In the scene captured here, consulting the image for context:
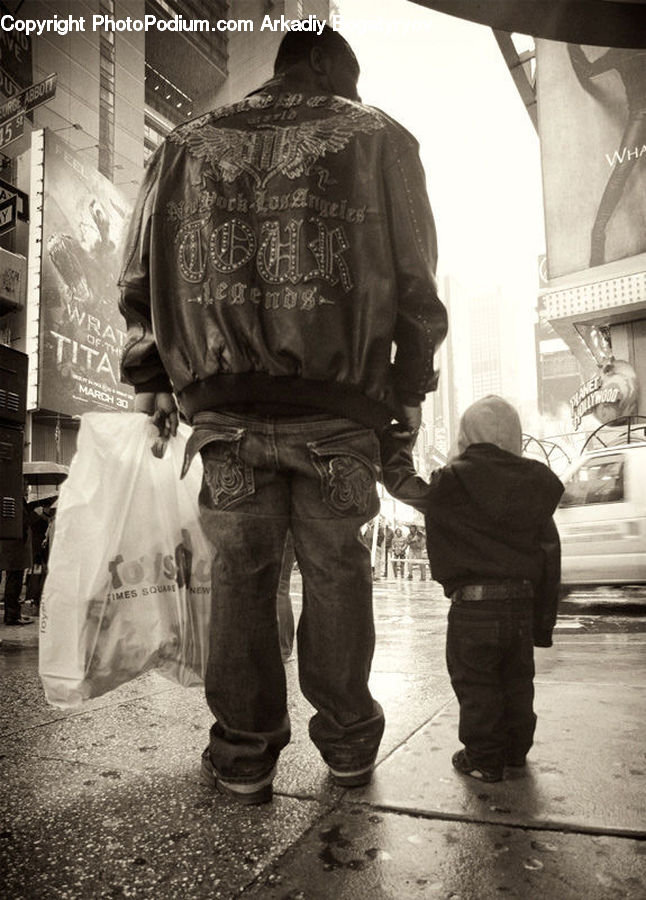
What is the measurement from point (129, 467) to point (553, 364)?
101222 mm

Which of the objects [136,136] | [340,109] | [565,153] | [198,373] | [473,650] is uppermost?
[136,136]

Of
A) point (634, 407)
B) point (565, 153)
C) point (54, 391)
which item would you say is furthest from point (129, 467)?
point (54, 391)

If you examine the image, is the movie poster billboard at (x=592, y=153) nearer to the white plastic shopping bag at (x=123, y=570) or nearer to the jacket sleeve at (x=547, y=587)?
the jacket sleeve at (x=547, y=587)

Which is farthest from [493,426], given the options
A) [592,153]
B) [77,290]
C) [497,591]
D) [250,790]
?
[77,290]

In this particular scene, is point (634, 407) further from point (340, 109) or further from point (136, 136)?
point (136, 136)

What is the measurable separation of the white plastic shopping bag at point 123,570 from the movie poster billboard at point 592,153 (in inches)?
600

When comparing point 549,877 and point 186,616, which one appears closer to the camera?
point 549,877

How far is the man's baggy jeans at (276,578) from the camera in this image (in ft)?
5.85

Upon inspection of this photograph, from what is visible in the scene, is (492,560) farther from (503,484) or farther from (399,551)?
(399,551)

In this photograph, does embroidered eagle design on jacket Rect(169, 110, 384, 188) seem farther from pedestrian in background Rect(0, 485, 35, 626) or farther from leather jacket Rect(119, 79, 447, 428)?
pedestrian in background Rect(0, 485, 35, 626)

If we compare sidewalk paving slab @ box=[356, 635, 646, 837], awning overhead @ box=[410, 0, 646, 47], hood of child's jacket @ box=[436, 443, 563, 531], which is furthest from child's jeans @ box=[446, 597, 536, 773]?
awning overhead @ box=[410, 0, 646, 47]

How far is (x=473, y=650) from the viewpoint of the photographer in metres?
1.99

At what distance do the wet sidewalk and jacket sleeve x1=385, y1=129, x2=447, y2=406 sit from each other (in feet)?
3.60

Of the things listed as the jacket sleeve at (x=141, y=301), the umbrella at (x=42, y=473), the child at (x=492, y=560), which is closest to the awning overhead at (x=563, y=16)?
the jacket sleeve at (x=141, y=301)
